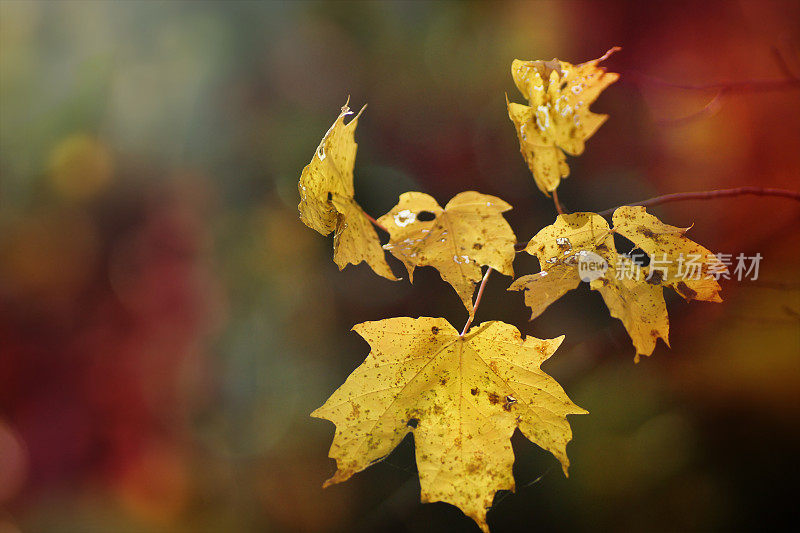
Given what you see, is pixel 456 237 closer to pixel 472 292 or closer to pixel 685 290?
pixel 472 292

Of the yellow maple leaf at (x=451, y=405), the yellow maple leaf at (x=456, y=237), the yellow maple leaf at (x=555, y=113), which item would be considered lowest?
the yellow maple leaf at (x=451, y=405)

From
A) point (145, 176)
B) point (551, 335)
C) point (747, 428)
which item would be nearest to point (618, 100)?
point (551, 335)

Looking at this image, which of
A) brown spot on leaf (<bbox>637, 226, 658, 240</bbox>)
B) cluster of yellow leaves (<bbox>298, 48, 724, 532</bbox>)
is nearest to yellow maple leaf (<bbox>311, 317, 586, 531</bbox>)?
cluster of yellow leaves (<bbox>298, 48, 724, 532</bbox>)

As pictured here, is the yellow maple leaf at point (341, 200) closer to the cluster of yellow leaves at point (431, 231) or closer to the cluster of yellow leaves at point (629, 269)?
the cluster of yellow leaves at point (431, 231)

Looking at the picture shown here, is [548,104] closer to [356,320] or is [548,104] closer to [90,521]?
[356,320]

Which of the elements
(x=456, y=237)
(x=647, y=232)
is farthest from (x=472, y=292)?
(x=647, y=232)

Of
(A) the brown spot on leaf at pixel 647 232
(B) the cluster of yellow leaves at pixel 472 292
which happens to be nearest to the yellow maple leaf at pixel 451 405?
(B) the cluster of yellow leaves at pixel 472 292
